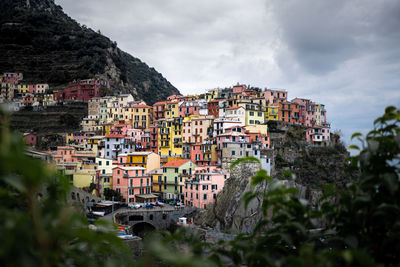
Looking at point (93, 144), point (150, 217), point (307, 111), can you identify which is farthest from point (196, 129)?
point (307, 111)

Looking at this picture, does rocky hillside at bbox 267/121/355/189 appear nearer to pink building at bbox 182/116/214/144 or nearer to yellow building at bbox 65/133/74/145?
pink building at bbox 182/116/214/144

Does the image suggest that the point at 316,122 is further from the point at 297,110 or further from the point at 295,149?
the point at 295,149

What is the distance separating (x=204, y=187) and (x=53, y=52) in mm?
76001

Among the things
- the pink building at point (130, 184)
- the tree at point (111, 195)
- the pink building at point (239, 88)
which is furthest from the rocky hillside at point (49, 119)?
the pink building at point (239, 88)

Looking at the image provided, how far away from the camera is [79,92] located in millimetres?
80812

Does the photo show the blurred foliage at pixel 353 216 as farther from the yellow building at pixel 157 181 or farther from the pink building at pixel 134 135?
the pink building at pixel 134 135

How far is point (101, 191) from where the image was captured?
46.6 m

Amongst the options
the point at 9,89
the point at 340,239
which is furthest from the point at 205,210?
the point at 9,89

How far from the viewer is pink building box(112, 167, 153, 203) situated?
153 feet

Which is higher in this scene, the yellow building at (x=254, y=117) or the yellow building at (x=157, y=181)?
the yellow building at (x=254, y=117)

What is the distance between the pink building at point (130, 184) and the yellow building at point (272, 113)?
26201 mm

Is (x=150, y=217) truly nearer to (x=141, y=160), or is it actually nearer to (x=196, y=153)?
(x=141, y=160)

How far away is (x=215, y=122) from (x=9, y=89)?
56367 mm

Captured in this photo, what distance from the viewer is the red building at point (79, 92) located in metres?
80.9
